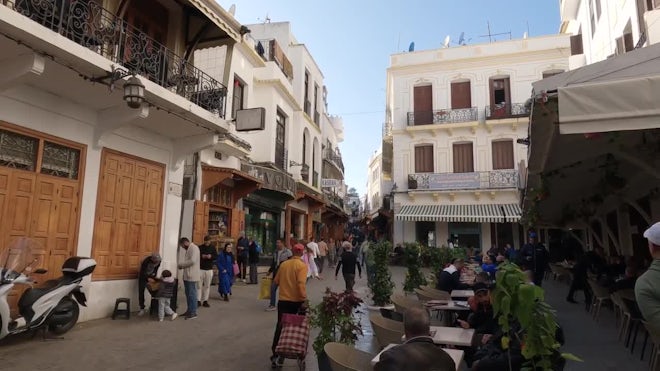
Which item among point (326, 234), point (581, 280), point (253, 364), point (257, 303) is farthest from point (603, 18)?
point (326, 234)

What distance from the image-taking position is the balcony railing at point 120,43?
6.86m

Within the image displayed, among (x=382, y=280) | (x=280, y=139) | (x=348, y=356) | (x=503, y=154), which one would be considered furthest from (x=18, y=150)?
(x=503, y=154)

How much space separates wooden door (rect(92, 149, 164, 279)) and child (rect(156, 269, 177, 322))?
3.00ft

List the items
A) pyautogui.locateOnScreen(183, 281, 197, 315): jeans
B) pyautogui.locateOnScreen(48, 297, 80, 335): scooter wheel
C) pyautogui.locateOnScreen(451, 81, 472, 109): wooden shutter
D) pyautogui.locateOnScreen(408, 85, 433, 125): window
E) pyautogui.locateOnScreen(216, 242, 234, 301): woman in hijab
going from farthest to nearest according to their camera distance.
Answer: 1. pyautogui.locateOnScreen(408, 85, 433, 125): window
2. pyautogui.locateOnScreen(451, 81, 472, 109): wooden shutter
3. pyautogui.locateOnScreen(216, 242, 234, 301): woman in hijab
4. pyautogui.locateOnScreen(183, 281, 197, 315): jeans
5. pyautogui.locateOnScreen(48, 297, 80, 335): scooter wheel

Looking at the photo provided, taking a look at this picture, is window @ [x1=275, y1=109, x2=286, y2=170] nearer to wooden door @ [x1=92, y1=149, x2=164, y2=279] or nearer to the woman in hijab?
the woman in hijab

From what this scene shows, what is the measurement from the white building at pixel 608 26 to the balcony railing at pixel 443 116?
655cm

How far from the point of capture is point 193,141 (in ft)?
33.6

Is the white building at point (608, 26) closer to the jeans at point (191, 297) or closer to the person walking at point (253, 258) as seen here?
the jeans at point (191, 297)

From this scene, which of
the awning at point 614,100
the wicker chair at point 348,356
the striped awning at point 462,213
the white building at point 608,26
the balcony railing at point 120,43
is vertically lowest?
the wicker chair at point 348,356

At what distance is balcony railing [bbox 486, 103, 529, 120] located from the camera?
79.9 feet

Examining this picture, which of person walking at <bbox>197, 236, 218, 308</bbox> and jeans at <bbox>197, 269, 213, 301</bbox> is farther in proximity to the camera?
jeans at <bbox>197, 269, 213, 301</bbox>

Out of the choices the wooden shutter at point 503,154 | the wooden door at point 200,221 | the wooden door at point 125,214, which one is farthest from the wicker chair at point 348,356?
the wooden shutter at point 503,154

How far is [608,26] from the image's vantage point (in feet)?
45.9

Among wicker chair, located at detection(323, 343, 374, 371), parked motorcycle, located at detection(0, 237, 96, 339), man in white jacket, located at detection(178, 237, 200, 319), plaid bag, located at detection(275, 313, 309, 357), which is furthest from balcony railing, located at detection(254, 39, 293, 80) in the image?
Answer: wicker chair, located at detection(323, 343, 374, 371)
